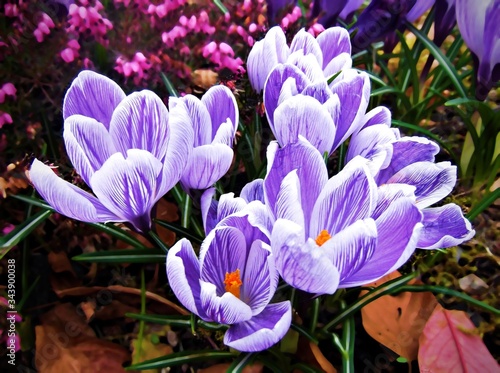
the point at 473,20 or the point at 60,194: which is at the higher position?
the point at 473,20

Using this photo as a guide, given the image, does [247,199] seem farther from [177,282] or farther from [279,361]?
[279,361]

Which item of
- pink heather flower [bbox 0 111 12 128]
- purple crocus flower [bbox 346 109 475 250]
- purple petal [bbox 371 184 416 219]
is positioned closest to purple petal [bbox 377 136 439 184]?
purple crocus flower [bbox 346 109 475 250]

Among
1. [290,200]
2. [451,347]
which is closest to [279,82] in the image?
[290,200]

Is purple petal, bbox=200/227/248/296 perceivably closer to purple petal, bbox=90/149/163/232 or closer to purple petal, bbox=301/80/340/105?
purple petal, bbox=90/149/163/232

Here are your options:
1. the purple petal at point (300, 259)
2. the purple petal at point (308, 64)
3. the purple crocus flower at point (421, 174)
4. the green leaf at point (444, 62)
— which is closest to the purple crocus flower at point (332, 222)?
the purple petal at point (300, 259)

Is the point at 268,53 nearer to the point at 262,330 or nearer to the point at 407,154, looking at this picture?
the point at 407,154

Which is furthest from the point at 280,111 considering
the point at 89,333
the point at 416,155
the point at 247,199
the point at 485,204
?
the point at 89,333
